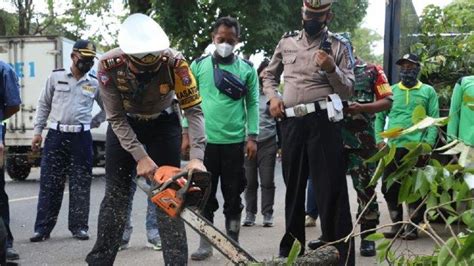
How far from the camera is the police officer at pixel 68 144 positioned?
20.8 feet

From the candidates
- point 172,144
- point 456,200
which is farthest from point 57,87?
point 456,200

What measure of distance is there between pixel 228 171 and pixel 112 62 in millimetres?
1741

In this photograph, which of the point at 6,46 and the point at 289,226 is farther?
the point at 6,46

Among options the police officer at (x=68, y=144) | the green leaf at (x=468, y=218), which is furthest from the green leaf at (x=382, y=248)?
the police officer at (x=68, y=144)

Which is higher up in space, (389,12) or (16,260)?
(389,12)

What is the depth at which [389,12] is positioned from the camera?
21.6ft

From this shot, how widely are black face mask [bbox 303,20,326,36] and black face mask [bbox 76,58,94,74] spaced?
2.85 meters

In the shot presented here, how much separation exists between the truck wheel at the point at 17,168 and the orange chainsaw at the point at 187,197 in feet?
32.1

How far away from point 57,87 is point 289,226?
316 cm

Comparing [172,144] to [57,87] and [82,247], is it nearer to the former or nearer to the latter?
[82,247]

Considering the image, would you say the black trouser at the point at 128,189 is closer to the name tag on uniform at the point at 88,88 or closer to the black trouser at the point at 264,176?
the name tag on uniform at the point at 88,88

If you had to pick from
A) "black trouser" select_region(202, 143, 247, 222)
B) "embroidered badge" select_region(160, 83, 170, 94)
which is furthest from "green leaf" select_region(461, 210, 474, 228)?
→ "black trouser" select_region(202, 143, 247, 222)

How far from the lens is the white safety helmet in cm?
377

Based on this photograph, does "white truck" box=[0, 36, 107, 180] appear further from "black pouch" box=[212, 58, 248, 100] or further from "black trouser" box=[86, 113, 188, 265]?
"black trouser" box=[86, 113, 188, 265]
